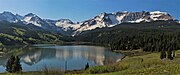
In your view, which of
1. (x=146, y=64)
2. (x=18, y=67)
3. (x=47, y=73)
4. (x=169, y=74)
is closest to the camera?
(x=169, y=74)

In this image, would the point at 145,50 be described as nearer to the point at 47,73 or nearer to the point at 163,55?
the point at 163,55

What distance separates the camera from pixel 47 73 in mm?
37344

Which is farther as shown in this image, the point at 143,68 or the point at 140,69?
the point at 143,68

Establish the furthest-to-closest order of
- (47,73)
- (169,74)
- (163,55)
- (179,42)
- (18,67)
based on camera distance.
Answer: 1. (179,42)
2. (163,55)
3. (18,67)
4. (47,73)
5. (169,74)

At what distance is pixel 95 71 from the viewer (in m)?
44.4

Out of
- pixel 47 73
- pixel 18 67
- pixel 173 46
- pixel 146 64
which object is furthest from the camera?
pixel 173 46

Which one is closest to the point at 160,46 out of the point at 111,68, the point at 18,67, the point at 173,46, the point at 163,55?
the point at 173,46

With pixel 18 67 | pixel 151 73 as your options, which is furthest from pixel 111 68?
pixel 18 67

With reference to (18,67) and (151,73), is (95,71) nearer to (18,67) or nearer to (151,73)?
(151,73)

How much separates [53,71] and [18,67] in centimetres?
5117

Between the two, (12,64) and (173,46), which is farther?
(173,46)

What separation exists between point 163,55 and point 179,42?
80.6 meters

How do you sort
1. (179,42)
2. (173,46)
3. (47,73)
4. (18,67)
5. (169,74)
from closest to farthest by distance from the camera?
(169,74) < (47,73) < (18,67) < (173,46) < (179,42)

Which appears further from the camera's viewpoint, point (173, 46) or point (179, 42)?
point (179, 42)
